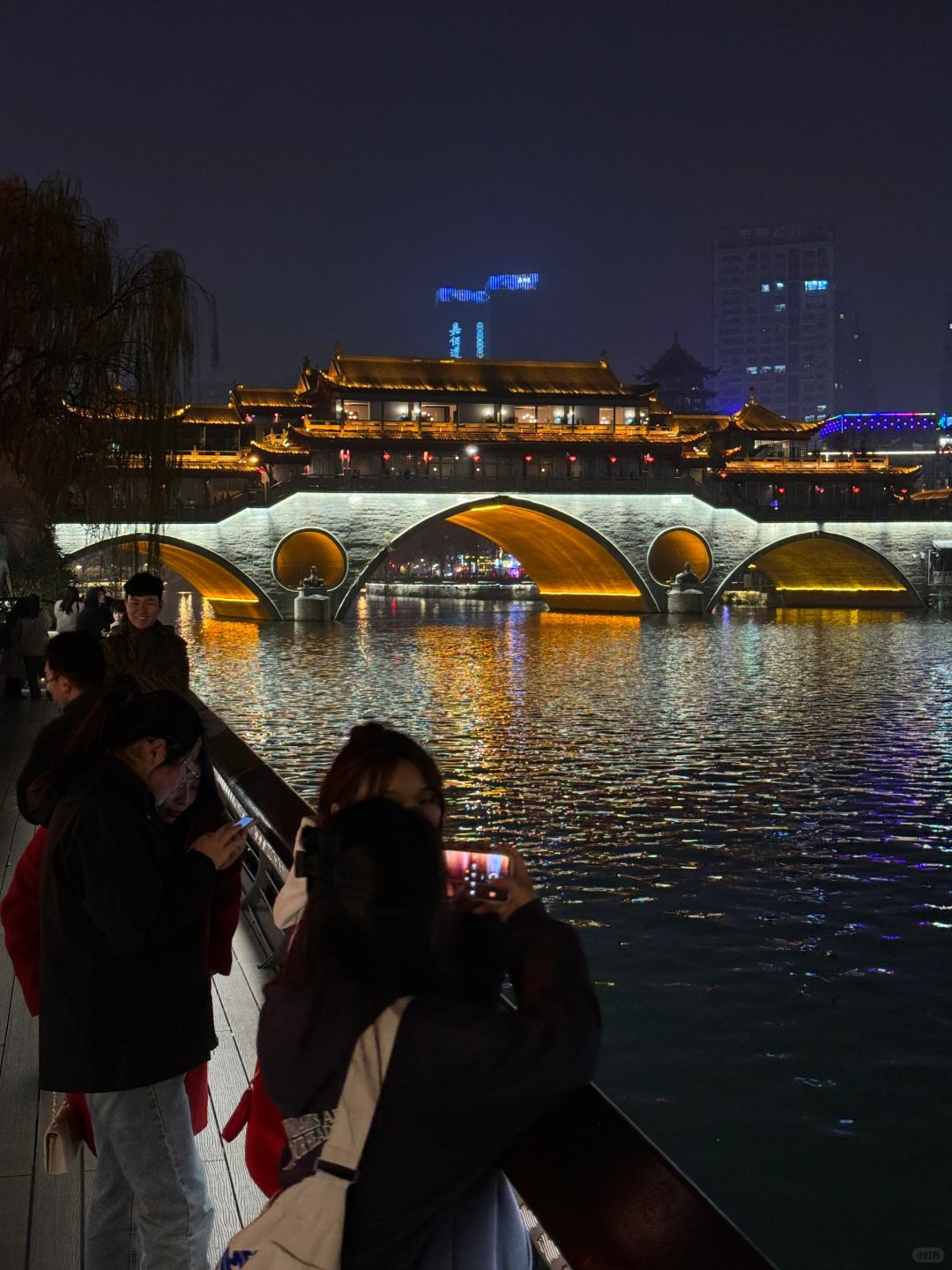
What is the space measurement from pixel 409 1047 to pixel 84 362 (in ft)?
30.6

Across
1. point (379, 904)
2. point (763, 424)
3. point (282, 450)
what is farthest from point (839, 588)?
point (379, 904)

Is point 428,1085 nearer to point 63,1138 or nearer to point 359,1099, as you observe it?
point 359,1099

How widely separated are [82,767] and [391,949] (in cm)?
115

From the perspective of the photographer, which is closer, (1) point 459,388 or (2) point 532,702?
(2) point 532,702

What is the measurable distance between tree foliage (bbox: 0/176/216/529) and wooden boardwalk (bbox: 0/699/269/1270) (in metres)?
5.37

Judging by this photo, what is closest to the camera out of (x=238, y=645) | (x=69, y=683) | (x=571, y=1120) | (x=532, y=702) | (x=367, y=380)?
(x=571, y=1120)

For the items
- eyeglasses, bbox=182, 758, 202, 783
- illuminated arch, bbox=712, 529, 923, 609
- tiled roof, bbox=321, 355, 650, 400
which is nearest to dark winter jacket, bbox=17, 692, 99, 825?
eyeglasses, bbox=182, 758, 202, 783

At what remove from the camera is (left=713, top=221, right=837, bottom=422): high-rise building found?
185 metres

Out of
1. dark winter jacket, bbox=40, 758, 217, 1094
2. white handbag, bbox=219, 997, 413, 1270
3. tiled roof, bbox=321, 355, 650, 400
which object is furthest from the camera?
tiled roof, bbox=321, 355, 650, 400

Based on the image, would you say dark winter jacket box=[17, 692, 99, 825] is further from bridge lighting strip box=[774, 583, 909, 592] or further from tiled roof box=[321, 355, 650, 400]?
bridge lighting strip box=[774, 583, 909, 592]

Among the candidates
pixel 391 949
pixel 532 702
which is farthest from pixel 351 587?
pixel 391 949

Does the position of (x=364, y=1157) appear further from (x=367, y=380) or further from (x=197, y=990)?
(x=367, y=380)

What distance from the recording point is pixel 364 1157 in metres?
1.73

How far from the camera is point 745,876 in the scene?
9492 mm
